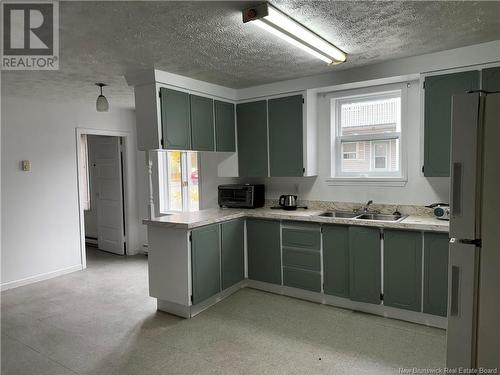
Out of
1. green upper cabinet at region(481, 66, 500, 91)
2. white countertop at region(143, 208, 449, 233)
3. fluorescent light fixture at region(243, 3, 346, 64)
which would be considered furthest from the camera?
white countertop at region(143, 208, 449, 233)

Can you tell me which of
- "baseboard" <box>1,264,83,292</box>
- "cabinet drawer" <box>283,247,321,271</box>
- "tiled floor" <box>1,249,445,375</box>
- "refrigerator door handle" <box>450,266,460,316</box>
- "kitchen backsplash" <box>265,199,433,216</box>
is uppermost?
"kitchen backsplash" <box>265,199,433,216</box>

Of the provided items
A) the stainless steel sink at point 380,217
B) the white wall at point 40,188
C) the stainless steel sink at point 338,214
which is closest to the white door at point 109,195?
the white wall at point 40,188

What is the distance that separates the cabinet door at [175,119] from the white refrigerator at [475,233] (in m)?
2.56

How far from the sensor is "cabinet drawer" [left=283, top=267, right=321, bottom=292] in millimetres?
3652

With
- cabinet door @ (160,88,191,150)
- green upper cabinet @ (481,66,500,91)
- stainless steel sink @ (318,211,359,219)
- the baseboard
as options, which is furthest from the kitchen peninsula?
the baseboard

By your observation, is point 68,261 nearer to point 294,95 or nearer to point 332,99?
point 294,95

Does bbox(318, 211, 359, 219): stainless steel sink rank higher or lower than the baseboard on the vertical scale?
higher

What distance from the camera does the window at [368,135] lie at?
3.74 metres

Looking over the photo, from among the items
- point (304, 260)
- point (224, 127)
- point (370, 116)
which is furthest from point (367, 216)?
point (224, 127)

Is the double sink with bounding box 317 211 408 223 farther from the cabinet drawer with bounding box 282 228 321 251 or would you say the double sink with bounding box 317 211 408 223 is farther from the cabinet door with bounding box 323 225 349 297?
the cabinet drawer with bounding box 282 228 321 251

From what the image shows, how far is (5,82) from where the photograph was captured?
357 centimetres

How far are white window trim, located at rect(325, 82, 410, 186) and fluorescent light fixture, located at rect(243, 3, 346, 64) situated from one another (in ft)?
3.11

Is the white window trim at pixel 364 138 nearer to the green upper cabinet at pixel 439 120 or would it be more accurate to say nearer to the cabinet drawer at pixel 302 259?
the green upper cabinet at pixel 439 120

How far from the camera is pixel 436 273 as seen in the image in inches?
117
